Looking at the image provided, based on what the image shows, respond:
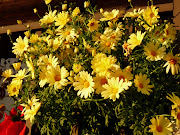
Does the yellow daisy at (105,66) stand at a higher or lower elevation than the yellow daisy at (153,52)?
lower

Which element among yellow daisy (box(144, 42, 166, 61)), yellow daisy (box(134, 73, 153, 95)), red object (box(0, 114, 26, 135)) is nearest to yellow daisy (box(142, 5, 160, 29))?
yellow daisy (box(144, 42, 166, 61))

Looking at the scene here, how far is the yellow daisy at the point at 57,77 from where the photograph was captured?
43.1 inches

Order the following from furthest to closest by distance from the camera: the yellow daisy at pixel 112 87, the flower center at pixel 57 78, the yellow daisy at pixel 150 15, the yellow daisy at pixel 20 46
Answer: the yellow daisy at pixel 20 46, the yellow daisy at pixel 150 15, the flower center at pixel 57 78, the yellow daisy at pixel 112 87

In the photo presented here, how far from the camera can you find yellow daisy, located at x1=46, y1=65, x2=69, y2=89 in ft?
3.59

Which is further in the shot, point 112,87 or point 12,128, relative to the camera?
point 12,128

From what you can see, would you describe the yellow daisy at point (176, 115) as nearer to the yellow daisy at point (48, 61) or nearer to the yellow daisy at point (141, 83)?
the yellow daisy at point (141, 83)

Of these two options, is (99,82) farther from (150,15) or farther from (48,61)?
(150,15)

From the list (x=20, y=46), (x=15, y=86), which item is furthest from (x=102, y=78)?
(x=20, y=46)

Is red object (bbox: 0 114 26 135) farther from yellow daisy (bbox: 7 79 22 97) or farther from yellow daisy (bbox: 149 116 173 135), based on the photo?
yellow daisy (bbox: 149 116 173 135)

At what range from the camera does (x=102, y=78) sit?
1.10 metres

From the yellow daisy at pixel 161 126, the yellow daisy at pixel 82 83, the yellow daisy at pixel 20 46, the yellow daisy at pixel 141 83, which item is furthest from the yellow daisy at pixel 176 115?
the yellow daisy at pixel 20 46

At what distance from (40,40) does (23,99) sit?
0.40 m

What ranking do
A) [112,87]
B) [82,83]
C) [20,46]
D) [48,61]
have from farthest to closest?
[20,46] → [48,61] → [82,83] → [112,87]

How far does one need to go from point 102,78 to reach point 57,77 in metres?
0.23
